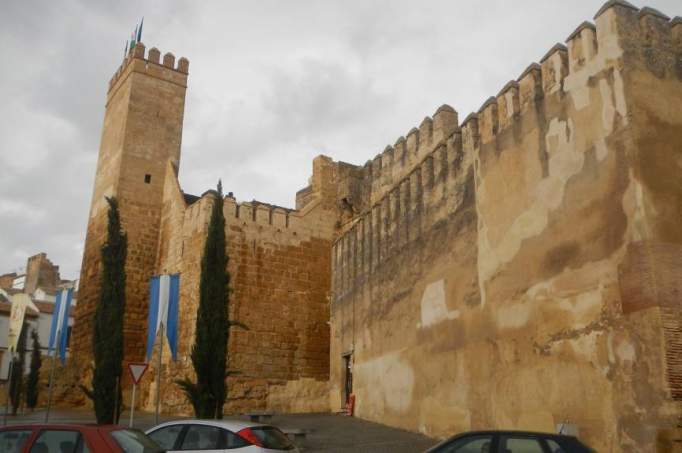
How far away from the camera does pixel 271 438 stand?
7.82 m

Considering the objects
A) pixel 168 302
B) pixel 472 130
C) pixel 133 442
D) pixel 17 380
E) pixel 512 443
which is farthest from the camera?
pixel 17 380

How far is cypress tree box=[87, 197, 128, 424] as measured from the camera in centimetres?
1487

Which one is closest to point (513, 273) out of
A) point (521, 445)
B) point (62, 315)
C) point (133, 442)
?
point (521, 445)

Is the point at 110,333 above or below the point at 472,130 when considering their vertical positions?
below

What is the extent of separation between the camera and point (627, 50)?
9219 mm

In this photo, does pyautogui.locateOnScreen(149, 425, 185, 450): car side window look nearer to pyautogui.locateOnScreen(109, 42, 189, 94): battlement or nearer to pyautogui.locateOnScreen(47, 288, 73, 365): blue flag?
pyautogui.locateOnScreen(47, 288, 73, 365): blue flag

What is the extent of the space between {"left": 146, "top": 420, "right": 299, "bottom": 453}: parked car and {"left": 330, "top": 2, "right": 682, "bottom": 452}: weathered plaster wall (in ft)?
13.7

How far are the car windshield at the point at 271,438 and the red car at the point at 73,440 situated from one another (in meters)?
1.60

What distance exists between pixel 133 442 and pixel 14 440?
1.23 m

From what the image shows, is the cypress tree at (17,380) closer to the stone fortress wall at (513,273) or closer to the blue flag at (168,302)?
the stone fortress wall at (513,273)

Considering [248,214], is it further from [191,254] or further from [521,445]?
[521,445]

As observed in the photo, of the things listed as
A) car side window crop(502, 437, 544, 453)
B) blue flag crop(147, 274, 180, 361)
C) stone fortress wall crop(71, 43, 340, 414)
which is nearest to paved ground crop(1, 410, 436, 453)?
stone fortress wall crop(71, 43, 340, 414)

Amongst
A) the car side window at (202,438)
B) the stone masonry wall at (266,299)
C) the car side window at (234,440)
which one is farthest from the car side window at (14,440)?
the stone masonry wall at (266,299)

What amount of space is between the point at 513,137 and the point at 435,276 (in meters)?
3.46
